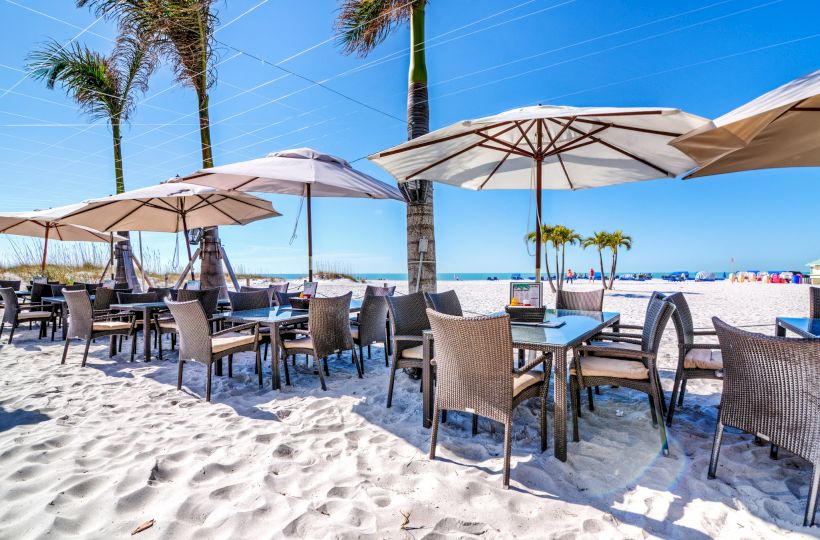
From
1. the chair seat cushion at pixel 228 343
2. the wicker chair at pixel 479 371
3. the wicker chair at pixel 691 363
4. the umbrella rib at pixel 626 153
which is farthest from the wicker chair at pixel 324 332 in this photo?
the umbrella rib at pixel 626 153

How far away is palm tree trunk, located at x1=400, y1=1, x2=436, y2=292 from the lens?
546cm

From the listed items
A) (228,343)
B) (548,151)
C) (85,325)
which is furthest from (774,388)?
(85,325)

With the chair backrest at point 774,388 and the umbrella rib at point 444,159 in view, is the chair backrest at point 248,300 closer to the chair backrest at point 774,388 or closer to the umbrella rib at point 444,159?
the umbrella rib at point 444,159

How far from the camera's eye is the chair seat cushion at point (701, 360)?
2.74 meters

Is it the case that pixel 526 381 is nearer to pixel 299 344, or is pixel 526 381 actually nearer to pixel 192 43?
pixel 299 344

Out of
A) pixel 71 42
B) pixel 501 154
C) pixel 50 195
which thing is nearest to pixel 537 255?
pixel 501 154

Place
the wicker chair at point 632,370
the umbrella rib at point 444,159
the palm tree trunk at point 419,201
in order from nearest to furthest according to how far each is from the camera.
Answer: the wicker chair at point 632,370
the umbrella rib at point 444,159
the palm tree trunk at point 419,201

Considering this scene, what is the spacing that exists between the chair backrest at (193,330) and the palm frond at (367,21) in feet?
17.2

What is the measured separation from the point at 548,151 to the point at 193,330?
3909 millimetres

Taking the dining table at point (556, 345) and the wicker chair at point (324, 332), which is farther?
the wicker chair at point (324, 332)

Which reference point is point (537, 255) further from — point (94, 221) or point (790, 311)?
point (790, 311)

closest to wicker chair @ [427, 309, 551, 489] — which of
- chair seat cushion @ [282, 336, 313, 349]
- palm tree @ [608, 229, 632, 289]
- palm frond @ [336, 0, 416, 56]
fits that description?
chair seat cushion @ [282, 336, 313, 349]

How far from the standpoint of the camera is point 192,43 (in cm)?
788

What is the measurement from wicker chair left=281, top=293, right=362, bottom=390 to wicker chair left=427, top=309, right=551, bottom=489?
1.67 metres
